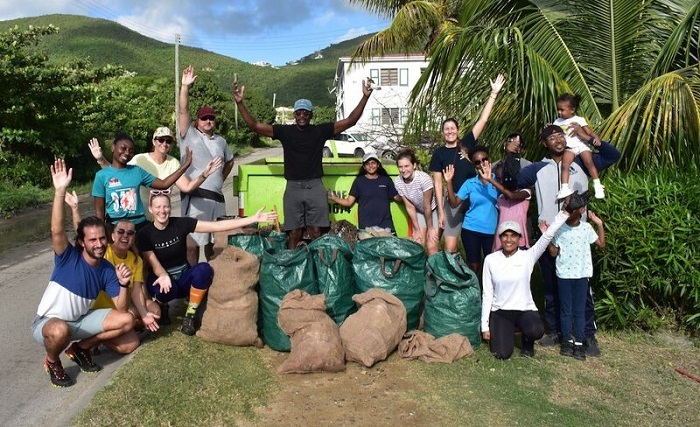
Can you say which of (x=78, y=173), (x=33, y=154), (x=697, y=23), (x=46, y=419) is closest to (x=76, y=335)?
(x=46, y=419)

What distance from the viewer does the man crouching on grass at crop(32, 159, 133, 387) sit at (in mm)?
4441

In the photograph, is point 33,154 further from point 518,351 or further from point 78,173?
point 518,351

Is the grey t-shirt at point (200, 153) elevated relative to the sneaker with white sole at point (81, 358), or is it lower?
elevated

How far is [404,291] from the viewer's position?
17.4 feet

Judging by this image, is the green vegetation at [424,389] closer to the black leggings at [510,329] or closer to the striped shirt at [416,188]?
the black leggings at [510,329]

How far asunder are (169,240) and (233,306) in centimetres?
83

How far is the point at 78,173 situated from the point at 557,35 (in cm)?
1507

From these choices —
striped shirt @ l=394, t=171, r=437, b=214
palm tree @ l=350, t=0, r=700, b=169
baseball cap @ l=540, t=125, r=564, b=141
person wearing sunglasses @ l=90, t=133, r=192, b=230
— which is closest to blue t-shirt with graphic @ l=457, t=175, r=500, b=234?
striped shirt @ l=394, t=171, r=437, b=214

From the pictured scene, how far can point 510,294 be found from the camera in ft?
16.5

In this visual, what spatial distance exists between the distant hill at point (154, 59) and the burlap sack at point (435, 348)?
76918 millimetres

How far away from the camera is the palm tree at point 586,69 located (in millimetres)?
5695

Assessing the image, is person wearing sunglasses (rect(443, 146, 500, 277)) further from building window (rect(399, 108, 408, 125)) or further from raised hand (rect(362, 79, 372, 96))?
building window (rect(399, 108, 408, 125))

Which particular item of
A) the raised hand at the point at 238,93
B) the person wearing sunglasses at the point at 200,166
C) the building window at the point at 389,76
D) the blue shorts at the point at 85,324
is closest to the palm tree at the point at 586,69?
the raised hand at the point at 238,93

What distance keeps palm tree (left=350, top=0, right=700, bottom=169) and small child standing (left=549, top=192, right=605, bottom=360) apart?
1.25 m
